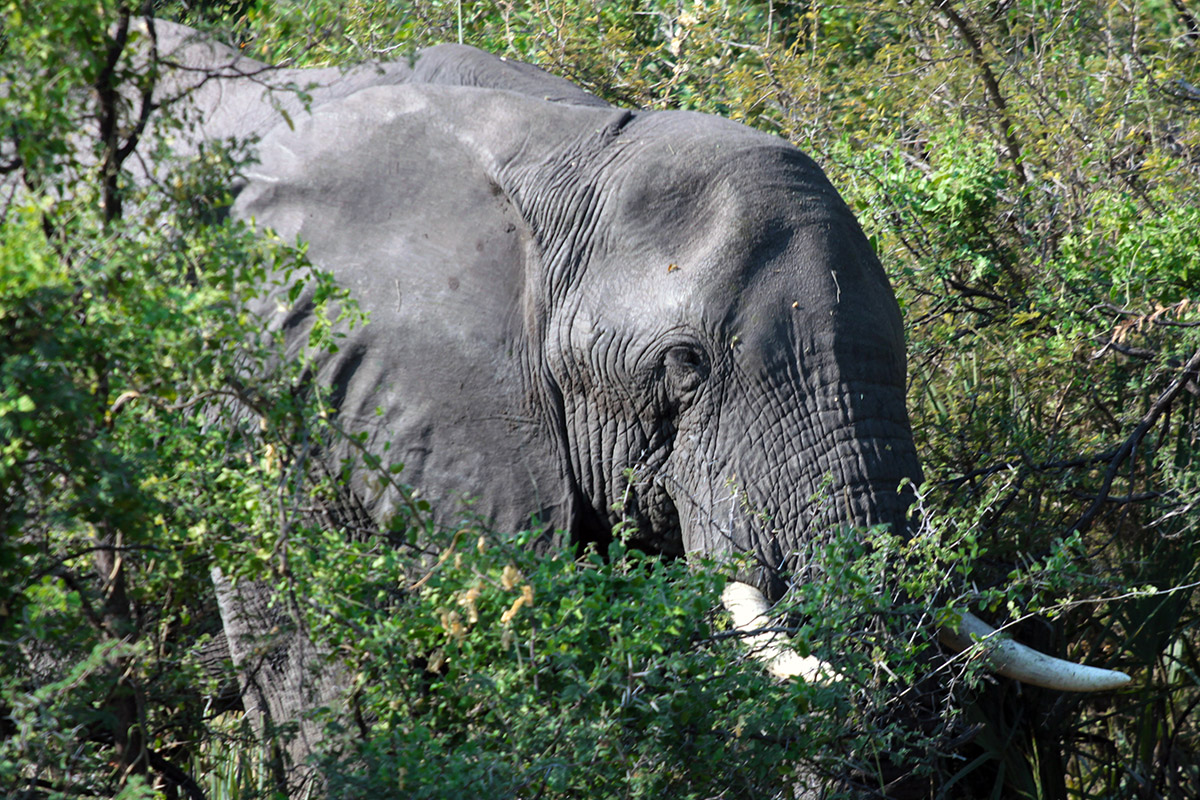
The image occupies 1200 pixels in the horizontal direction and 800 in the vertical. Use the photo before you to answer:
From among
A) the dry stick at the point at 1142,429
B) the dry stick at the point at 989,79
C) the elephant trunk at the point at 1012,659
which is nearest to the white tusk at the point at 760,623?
the elephant trunk at the point at 1012,659

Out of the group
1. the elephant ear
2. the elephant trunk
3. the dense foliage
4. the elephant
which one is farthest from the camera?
the elephant ear

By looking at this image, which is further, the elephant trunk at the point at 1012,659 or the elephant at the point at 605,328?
the elephant at the point at 605,328

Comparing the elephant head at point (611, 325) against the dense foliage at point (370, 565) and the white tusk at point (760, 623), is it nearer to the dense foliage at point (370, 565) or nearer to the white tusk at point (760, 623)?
the white tusk at point (760, 623)

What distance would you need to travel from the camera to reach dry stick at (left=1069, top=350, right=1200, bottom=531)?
12.7 feet

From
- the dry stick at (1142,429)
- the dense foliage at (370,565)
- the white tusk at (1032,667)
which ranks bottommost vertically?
the white tusk at (1032,667)

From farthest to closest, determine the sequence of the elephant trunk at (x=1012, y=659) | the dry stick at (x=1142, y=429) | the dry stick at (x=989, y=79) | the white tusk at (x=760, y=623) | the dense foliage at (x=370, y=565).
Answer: the dry stick at (x=989, y=79) < the dry stick at (x=1142, y=429) < the elephant trunk at (x=1012, y=659) < the white tusk at (x=760, y=623) < the dense foliage at (x=370, y=565)

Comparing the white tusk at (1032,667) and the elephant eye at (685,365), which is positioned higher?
the elephant eye at (685,365)

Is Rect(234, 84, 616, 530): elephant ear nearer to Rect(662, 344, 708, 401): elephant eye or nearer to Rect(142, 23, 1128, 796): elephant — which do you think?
Rect(142, 23, 1128, 796): elephant

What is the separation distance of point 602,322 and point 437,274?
1.56 feet

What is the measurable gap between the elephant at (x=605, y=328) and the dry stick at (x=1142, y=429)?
0.70 m

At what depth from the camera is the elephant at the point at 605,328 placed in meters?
3.33

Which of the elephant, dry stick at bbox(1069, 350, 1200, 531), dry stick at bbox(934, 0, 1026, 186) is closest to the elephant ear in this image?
the elephant

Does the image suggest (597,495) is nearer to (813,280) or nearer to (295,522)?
(813,280)

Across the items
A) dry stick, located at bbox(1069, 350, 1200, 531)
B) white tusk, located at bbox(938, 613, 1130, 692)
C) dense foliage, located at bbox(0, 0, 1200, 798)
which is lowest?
white tusk, located at bbox(938, 613, 1130, 692)
